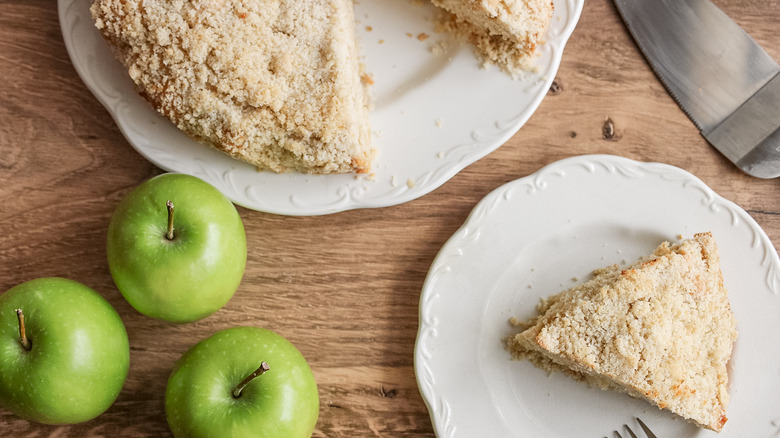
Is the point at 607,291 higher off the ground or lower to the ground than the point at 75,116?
lower

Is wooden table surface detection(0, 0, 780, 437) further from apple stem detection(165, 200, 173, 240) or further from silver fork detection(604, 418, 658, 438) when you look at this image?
silver fork detection(604, 418, 658, 438)

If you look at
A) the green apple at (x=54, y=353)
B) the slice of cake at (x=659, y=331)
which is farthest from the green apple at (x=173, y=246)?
the slice of cake at (x=659, y=331)

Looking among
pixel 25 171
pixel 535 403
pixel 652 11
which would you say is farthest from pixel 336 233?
pixel 652 11

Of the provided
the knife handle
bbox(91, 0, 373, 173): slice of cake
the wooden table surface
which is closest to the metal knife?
the knife handle

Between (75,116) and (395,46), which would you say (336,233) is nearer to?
(395,46)

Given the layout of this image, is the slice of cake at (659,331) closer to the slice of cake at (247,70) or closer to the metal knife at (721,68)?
the metal knife at (721,68)
